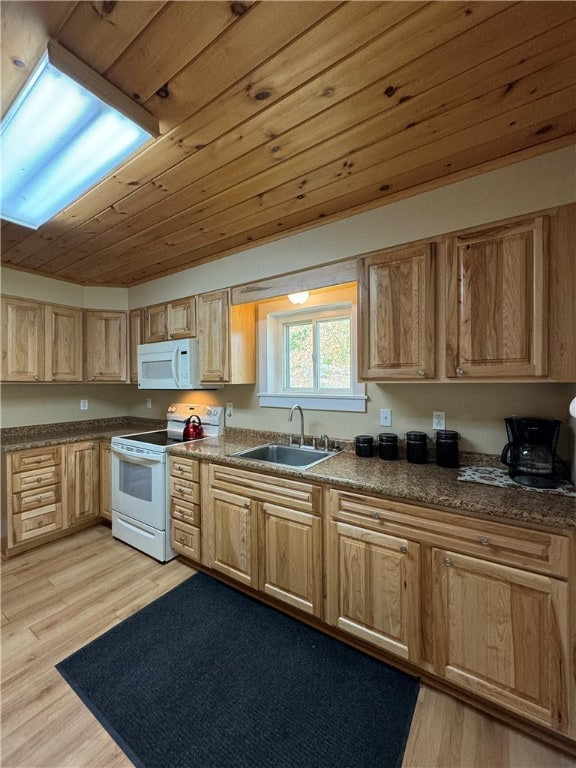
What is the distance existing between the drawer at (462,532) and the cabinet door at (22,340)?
3013 mm

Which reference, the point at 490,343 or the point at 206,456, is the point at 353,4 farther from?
the point at 206,456

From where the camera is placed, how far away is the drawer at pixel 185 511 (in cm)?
240

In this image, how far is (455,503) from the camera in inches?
54.4

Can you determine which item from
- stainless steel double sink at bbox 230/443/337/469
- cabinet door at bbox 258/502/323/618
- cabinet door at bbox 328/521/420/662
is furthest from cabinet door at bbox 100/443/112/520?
cabinet door at bbox 328/521/420/662

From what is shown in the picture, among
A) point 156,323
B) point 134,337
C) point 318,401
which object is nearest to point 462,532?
point 318,401

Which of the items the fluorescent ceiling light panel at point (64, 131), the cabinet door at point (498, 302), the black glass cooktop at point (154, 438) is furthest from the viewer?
the black glass cooktop at point (154, 438)

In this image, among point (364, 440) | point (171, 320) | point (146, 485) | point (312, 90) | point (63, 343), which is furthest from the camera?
point (63, 343)

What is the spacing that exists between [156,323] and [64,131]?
6.64 feet

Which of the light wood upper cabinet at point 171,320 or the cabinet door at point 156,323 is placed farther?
the cabinet door at point 156,323

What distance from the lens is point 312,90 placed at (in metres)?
1.19

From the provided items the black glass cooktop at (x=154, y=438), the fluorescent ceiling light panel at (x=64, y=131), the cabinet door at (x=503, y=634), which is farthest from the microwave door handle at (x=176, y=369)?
the cabinet door at (x=503, y=634)

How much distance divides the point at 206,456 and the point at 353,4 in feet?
7.38

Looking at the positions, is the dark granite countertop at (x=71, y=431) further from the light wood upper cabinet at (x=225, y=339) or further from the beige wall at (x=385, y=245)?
the light wood upper cabinet at (x=225, y=339)

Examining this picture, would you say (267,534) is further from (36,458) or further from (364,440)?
(36,458)
